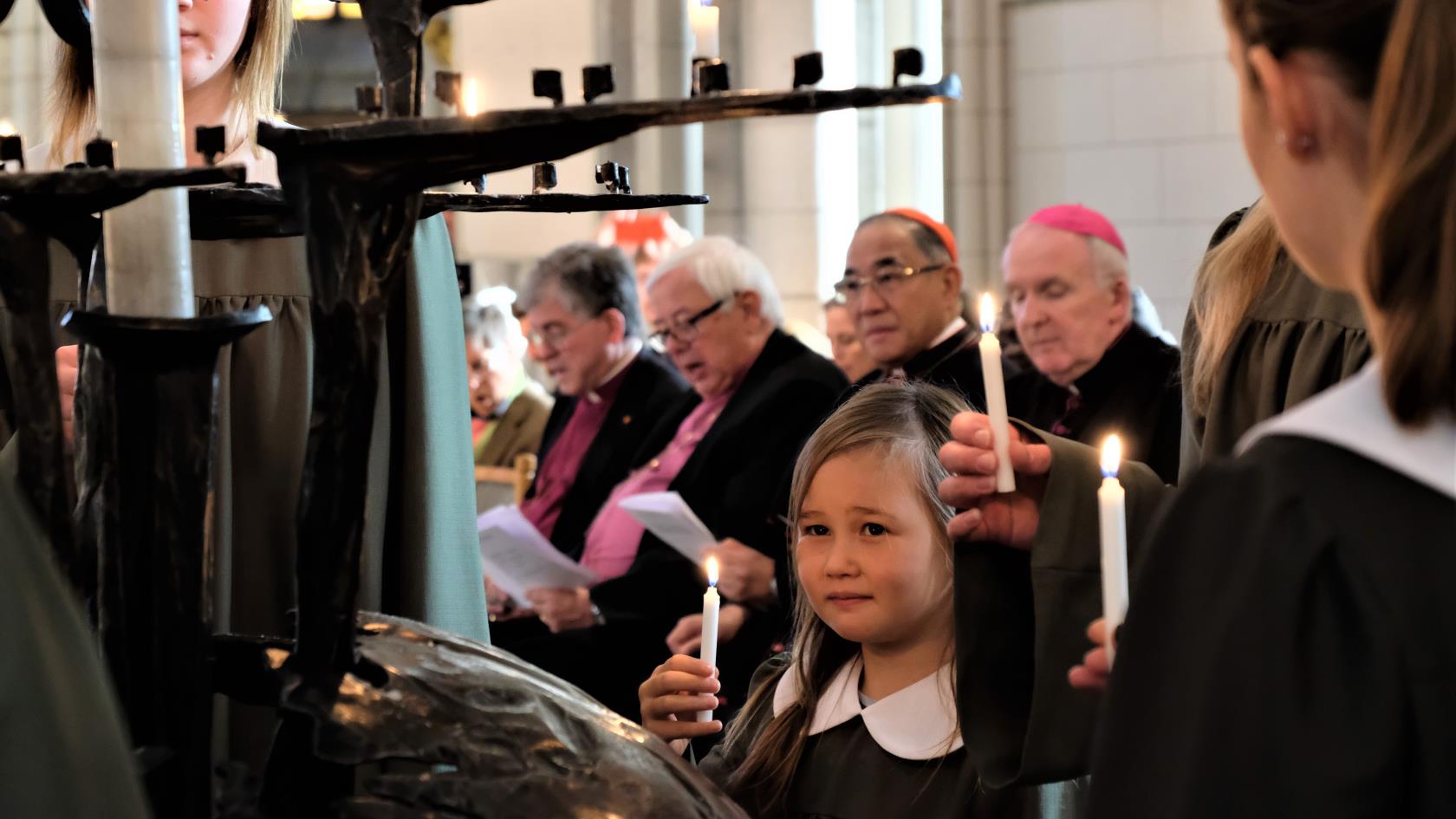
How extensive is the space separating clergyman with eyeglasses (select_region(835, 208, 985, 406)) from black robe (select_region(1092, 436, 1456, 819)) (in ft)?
9.88

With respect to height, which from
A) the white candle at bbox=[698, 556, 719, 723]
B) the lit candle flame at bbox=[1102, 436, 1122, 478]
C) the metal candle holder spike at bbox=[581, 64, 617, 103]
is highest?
the metal candle holder spike at bbox=[581, 64, 617, 103]

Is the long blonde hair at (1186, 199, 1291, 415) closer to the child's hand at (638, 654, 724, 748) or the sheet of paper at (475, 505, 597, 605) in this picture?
the child's hand at (638, 654, 724, 748)

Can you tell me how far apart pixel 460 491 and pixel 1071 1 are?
874cm

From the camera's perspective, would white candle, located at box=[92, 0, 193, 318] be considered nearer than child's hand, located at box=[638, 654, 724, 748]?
Yes

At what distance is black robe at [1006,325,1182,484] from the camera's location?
142 inches

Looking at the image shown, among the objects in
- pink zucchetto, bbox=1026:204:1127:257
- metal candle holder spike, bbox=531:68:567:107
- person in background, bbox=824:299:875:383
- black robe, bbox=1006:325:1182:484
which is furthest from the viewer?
person in background, bbox=824:299:875:383

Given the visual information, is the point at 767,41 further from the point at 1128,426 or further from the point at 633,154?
the point at 1128,426

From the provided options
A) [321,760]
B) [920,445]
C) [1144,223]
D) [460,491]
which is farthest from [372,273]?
[1144,223]

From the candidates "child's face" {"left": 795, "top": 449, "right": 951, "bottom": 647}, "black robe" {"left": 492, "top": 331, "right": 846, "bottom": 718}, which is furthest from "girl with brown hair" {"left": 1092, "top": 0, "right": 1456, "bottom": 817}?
"black robe" {"left": 492, "top": 331, "right": 846, "bottom": 718}

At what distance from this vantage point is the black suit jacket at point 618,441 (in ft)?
15.7

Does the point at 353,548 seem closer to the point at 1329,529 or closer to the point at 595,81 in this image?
the point at 595,81

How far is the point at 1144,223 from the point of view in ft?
31.6

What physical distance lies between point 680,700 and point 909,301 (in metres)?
2.23

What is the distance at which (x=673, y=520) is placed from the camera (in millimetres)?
3787
